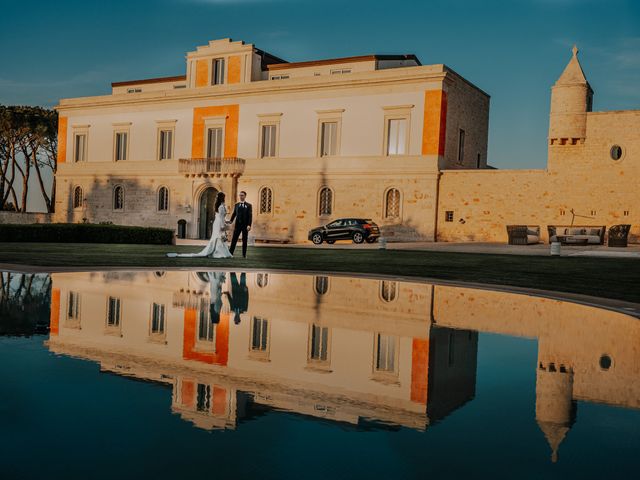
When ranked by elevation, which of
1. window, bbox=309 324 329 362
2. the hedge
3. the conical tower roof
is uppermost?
the conical tower roof

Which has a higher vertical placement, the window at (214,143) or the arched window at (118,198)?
the window at (214,143)

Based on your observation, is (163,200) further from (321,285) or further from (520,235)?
(321,285)

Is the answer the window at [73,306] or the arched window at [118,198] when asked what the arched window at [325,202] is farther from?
the window at [73,306]

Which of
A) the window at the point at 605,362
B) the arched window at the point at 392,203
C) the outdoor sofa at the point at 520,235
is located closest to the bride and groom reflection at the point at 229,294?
the window at the point at 605,362

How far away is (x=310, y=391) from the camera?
4.09 m

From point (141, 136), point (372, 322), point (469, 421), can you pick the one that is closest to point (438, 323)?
point (372, 322)

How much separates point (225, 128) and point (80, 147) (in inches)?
478

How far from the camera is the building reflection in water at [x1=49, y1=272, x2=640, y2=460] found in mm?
3889

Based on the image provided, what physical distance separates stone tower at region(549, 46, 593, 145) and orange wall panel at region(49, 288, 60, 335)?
27.4m

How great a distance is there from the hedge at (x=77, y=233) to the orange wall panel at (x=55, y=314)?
58.6ft

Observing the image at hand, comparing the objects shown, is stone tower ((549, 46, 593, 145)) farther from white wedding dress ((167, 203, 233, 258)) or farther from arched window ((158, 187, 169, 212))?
arched window ((158, 187, 169, 212))

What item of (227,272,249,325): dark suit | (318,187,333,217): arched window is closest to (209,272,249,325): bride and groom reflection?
(227,272,249,325): dark suit

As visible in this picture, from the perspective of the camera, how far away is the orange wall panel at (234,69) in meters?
39.5

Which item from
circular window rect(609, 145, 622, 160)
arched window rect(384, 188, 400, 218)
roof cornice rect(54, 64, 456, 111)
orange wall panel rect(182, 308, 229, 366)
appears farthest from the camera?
arched window rect(384, 188, 400, 218)
